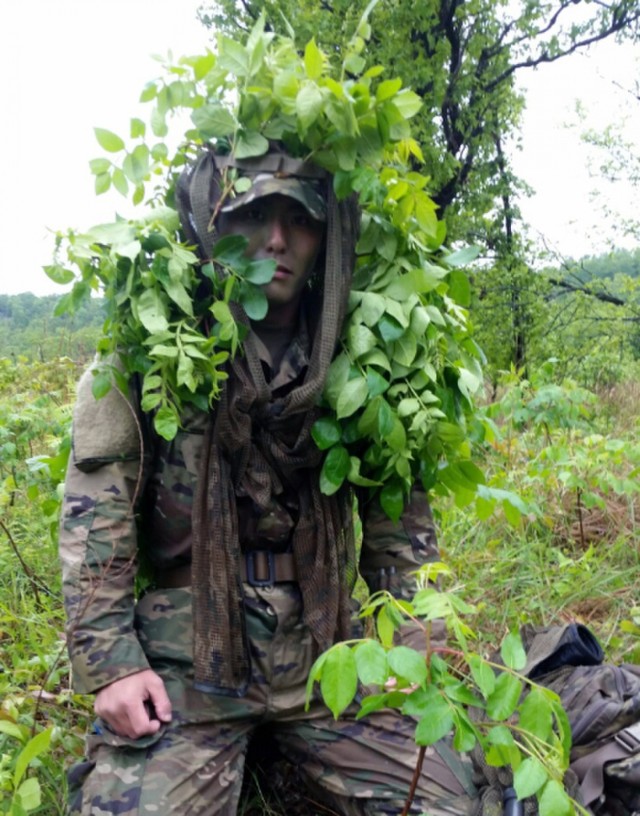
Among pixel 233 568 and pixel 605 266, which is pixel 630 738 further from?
pixel 605 266

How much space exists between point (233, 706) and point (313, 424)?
82cm

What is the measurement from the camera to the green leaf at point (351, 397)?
2031mm

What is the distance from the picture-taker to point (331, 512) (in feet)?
7.34

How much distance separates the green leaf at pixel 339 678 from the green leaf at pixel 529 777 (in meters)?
0.31

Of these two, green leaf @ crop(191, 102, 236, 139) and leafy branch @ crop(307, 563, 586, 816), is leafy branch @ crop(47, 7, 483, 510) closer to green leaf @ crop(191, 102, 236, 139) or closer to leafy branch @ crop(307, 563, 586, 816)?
green leaf @ crop(191, 102, 236, 139)

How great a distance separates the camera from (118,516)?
6.86 feet

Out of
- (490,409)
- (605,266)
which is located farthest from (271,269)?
(605,266)

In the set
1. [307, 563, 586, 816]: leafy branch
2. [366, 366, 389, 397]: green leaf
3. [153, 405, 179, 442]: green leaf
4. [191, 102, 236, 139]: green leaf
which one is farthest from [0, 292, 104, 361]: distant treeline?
[307, 563, 586, 816]: leafy branch

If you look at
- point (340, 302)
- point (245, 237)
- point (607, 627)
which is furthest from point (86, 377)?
point (607, 627)

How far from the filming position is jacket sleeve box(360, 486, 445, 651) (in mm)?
2408

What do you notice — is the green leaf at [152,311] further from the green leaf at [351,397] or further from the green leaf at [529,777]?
the green leaf at [529,777]

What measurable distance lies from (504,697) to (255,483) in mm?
941

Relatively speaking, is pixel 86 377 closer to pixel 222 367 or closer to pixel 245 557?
pixel 222 367

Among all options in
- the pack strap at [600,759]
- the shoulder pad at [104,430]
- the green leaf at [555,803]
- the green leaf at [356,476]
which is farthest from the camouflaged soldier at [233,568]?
the green leaf at [555,803]
